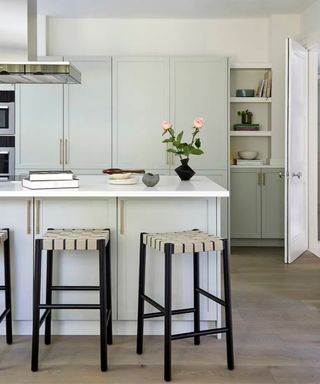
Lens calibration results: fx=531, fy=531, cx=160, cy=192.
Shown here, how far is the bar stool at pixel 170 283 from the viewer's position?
2561mm

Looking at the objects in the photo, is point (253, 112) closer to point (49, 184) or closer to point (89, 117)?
point (89, 117)

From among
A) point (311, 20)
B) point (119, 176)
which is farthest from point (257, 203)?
point (119, 176)

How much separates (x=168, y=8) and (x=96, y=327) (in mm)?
3716

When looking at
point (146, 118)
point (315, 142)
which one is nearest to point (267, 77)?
point (315, 142)

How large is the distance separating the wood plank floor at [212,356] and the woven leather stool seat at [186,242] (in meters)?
0.62

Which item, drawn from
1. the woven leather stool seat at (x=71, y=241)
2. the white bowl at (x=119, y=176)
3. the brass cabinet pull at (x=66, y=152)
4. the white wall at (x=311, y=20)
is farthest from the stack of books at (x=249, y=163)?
the woven leather stool seat at (x=71, y=241)

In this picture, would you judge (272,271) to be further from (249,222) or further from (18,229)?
(18,229)

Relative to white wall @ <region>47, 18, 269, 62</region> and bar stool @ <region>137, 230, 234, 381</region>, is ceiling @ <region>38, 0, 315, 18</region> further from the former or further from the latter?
Answer: bar stool @ <region>137, 230, 234, 381</region>

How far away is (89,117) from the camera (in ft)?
18.5

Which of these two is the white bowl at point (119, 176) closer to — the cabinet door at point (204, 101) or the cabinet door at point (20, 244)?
the cabinet door at point (20, 244)

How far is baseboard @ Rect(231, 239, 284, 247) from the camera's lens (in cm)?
618

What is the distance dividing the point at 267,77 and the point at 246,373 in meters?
4.27

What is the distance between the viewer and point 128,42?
6.09 meters

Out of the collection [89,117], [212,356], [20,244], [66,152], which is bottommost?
[212,356]
